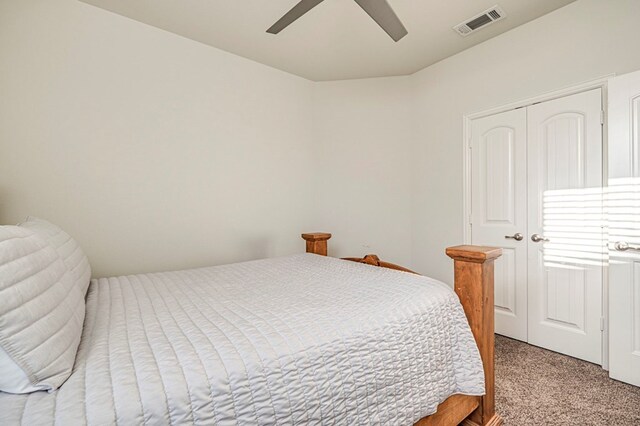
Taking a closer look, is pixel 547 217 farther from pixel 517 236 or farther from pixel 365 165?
pixel 365 165

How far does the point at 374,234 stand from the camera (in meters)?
3.54

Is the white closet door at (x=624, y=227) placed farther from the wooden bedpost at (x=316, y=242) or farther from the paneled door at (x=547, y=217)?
the wooden bedpost at (x=316, y=242)

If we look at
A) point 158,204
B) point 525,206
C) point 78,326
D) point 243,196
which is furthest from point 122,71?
point 525,206

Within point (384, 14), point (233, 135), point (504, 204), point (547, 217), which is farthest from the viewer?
point (233, 135)

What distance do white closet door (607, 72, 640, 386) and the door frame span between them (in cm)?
13

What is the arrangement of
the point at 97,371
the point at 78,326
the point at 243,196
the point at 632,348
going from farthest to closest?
the point at 243,196, the point at 632,348, the point at 78,326, the point at 97,371

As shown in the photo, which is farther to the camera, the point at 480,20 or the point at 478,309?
the point at 480,20

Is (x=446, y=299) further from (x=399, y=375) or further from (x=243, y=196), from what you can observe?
(x=243, y=196)

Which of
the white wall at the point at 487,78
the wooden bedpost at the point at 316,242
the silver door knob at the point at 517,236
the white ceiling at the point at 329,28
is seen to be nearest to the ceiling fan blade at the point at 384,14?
the white ceiling at the point at 329,28

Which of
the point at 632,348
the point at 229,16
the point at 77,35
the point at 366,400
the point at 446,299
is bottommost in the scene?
the point at 632,348

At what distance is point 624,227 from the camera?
1918 millimetres

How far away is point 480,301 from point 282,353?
1.02 meters

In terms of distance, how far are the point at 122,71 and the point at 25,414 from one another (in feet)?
8.24

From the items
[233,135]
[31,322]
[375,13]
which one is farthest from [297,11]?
[31,322]
